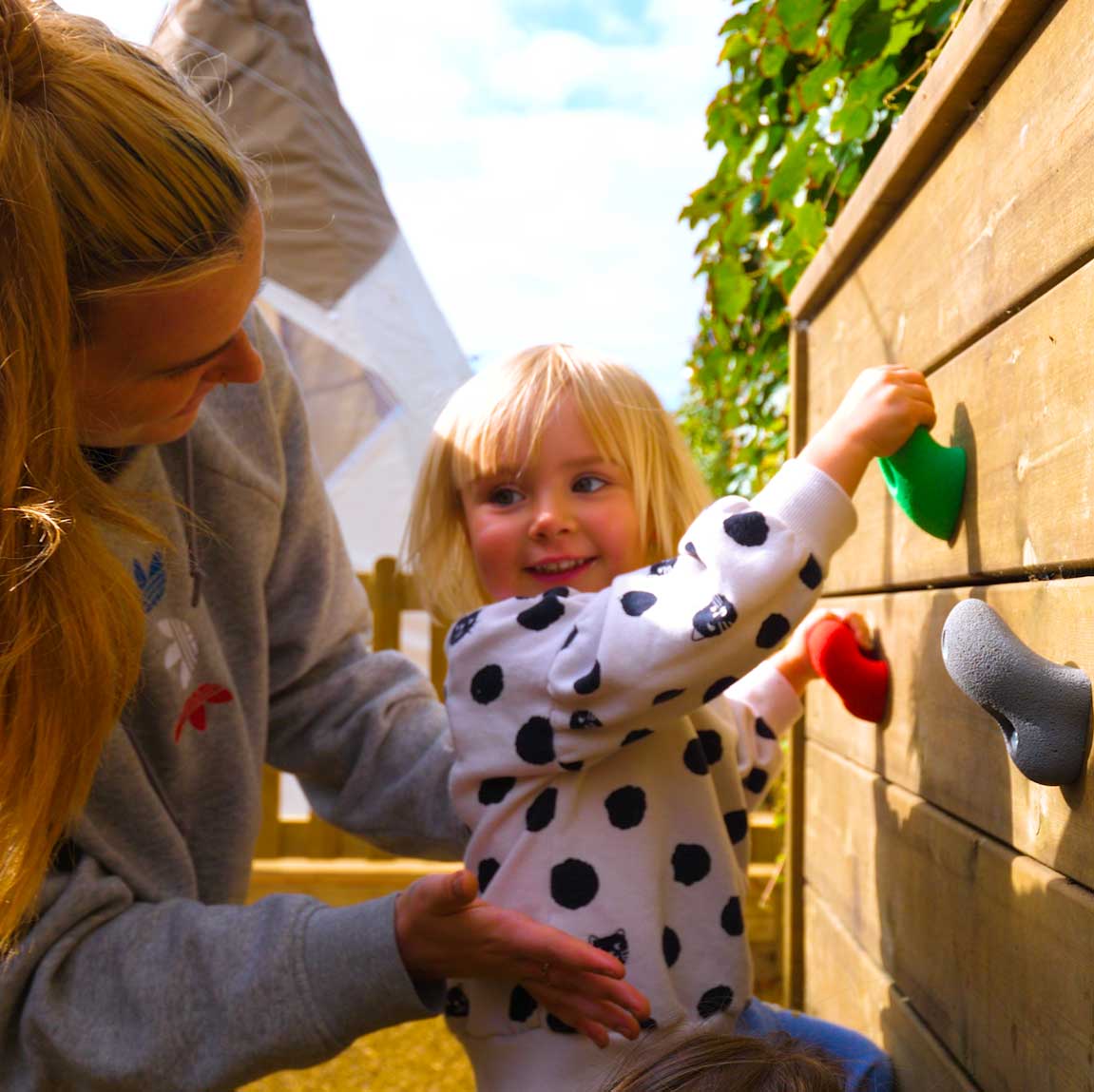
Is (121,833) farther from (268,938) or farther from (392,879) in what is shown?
(392,879)

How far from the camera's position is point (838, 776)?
162cm

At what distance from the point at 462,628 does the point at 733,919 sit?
421mm

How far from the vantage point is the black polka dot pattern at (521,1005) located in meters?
1.26

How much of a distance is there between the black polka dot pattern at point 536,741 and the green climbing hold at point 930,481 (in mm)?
414

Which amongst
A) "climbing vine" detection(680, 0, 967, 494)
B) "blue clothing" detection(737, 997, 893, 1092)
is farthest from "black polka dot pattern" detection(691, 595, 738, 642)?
"climbing vine" detection(680, 0, 967, 494)

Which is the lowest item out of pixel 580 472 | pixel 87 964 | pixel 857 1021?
pixel 857 1021

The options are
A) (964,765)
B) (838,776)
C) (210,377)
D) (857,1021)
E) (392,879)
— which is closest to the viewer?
(964,765)

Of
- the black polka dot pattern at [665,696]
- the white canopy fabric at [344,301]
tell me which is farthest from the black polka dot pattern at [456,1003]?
the white canopy fabric at [344,301]

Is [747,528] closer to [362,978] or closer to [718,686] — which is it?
[718,686]

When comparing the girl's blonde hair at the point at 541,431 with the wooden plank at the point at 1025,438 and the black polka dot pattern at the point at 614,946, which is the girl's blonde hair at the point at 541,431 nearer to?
the wooden plank at the point at 1025,438

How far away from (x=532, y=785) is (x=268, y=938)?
344 mm

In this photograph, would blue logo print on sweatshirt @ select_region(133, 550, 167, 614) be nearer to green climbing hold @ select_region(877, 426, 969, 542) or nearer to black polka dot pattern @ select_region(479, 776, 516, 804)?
black polka dot pattern @ select_region(479, 776, 516, 804)

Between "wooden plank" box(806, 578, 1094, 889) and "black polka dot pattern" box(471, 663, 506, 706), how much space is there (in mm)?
426

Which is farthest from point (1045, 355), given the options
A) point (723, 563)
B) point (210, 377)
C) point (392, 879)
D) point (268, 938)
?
point (392, 879)
